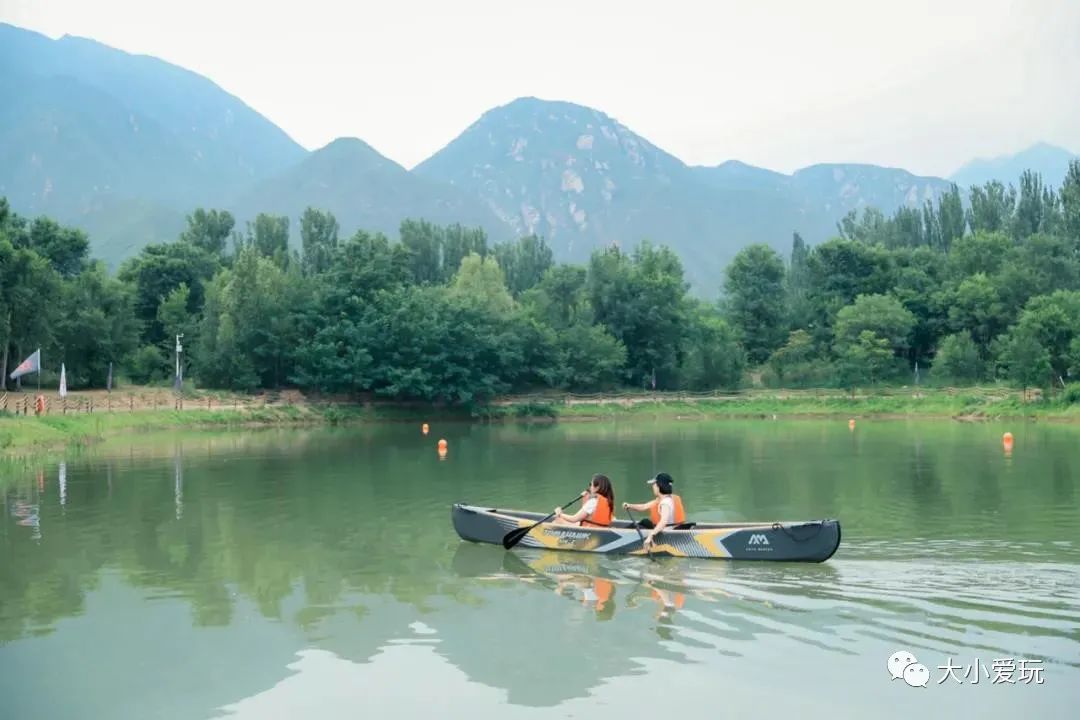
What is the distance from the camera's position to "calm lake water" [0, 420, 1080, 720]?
1094 cm

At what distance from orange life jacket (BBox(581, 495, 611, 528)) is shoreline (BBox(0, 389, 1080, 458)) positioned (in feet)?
119

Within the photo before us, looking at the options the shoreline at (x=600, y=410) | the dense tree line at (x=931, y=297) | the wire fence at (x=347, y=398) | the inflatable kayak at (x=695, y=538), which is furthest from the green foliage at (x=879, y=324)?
the inflatable kayak at (x=695, y=538)

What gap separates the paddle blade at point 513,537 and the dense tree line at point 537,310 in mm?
43444

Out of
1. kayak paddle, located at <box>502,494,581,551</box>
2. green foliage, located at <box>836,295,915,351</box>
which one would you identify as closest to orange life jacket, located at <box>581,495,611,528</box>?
kayak paddle, located at <box>502,494,581,551</box>

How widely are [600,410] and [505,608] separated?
58.8 meters

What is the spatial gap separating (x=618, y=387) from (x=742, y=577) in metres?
67.7

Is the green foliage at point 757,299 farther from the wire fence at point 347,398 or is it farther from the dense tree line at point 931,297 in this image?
the wire fence at point 347,398

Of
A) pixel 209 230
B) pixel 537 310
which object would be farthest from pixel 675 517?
pixel 209 230

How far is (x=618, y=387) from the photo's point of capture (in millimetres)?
84188

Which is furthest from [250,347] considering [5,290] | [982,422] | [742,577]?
[742,577]

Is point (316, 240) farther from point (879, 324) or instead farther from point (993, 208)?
point (993, 208)

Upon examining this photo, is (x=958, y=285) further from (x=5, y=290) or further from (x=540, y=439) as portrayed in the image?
(x=5, y=290)

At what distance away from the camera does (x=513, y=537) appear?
1958cm

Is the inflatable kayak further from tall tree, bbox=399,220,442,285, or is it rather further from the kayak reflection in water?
tall tree, bbox=399,220,442,285
